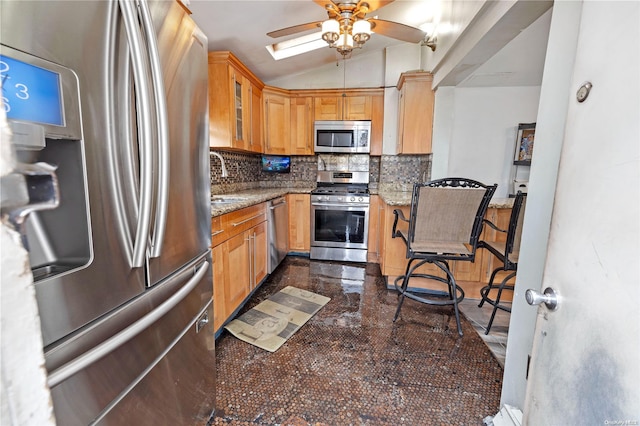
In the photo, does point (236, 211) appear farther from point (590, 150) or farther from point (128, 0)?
point (590, 150)

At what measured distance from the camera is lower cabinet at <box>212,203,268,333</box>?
5.77 feet

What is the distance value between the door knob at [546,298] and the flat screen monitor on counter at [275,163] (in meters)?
3.60

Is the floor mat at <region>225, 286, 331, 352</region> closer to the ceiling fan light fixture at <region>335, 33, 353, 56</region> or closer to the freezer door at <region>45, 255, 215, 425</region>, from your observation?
the freezer door at <region>45, 255, 215, 425</region>

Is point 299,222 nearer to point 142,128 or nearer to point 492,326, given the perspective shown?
point 492,326

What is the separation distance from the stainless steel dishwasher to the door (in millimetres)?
2344

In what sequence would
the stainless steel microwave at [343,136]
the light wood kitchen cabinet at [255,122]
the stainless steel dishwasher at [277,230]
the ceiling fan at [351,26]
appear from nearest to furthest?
the ceiling fan at [351,26] → the stainless steel dishwasher at [277,230] → the light wood kitchen cabinet at [255,122] → the stainless steel microwave at [343,136]

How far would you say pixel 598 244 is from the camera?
1.72 ft

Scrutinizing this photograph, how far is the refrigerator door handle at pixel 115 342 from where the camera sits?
0.56 m

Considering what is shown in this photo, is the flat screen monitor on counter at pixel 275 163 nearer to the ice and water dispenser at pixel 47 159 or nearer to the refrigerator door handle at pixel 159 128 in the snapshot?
the refrigerator door handle at pixel 159 128

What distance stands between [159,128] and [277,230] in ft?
7.69

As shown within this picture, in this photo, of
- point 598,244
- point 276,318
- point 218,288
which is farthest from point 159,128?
point 276,318

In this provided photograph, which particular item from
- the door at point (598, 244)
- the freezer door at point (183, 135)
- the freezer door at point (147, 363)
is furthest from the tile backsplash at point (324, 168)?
the door at point (598, 244)

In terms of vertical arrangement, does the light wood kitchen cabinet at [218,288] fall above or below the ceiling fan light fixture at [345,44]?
below

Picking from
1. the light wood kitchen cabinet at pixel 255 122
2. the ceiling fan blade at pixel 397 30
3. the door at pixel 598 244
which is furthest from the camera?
the light wood kitchen cabinet at pixel 255 122
